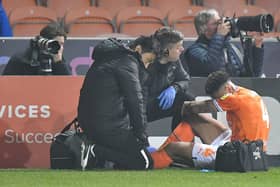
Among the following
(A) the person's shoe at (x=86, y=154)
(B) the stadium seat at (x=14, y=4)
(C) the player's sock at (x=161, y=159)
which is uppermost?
(B) the stadium seat at (x=14, y=4)

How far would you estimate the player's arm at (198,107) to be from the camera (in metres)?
8.80

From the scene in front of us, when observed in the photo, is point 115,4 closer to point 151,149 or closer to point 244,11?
point 244,11

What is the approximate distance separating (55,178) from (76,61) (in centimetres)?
291

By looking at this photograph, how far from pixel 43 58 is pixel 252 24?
2.23 metres

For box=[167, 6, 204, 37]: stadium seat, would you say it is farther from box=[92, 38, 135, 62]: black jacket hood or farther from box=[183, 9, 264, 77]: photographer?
box=[92, 38, 135, 62]: black jacket hood

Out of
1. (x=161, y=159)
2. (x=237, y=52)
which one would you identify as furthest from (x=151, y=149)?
(x=237, y=52)

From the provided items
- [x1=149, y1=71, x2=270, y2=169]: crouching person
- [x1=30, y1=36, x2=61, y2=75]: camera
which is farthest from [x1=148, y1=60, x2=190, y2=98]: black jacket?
[x1=30, y1=36, x2=61, y2=75]: camera

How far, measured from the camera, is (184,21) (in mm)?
12711

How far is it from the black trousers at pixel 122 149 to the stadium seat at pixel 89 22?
3997 mm

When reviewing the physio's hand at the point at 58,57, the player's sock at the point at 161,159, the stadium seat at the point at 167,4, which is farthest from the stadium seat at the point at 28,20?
the player's sock at the point at 161,159

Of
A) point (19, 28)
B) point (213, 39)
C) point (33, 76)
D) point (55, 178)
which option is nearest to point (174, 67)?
point (213, 39)

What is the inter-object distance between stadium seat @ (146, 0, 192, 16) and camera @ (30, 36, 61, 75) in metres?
3.86

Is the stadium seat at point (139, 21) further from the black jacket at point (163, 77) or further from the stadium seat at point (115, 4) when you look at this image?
the black jacket at point (163, 77)

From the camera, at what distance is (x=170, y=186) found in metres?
7.43
